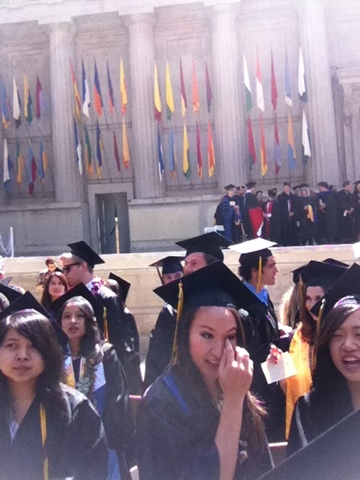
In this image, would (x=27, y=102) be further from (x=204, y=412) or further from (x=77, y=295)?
(x=204, y=412)

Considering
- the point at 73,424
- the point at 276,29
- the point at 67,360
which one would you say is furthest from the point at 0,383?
the point at 276,29

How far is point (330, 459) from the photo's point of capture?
1.17 metres

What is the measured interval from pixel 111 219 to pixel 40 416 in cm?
2144

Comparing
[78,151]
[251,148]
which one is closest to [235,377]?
[251,148]

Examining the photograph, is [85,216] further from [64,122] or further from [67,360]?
[67,360]

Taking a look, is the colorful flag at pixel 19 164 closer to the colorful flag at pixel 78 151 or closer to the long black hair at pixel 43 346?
the colorful flag at pixel 78 151

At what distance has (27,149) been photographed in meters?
23.8

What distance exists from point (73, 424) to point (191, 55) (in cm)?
2150

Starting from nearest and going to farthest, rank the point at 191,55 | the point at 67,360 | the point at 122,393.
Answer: the point at 67,360
the point at 122,393
the point at 191,55

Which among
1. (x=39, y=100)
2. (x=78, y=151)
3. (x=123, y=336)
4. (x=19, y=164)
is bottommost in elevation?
(x=123, y=336)

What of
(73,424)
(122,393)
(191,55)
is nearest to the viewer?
(73,424)

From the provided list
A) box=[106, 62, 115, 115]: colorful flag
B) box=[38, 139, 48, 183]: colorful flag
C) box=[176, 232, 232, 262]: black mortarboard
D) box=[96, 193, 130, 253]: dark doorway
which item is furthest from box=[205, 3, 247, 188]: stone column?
box=[176, 232, 232, 262]: black mortarboard

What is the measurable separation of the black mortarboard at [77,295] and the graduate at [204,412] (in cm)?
198

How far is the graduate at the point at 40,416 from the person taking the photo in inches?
96.0
